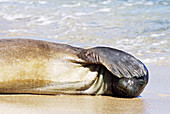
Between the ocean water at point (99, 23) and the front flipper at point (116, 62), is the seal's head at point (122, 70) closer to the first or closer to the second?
the front flipper at point (116, 62)

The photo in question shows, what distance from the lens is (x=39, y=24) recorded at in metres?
9.48

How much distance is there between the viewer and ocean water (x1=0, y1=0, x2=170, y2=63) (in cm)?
687

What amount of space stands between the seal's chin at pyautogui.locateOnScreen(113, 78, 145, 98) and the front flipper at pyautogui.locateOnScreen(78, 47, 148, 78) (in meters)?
0.05

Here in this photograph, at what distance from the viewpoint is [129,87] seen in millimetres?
3896

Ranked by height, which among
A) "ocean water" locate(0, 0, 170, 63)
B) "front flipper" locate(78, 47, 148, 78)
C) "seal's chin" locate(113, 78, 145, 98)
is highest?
"front flipper" locate(78, 47, 148, 78)

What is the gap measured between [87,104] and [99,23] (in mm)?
5888

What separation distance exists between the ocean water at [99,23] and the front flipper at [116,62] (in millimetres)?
1743

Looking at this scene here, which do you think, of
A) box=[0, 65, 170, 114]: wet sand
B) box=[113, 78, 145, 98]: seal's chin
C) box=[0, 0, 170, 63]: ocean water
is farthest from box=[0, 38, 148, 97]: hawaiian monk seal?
box=[0, 0, 170, 63]: ocean water

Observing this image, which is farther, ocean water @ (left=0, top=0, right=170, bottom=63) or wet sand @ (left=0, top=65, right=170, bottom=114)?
ocean water @ (left=0, top=0, right=170, bottom=63)

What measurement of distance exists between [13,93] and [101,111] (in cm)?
114

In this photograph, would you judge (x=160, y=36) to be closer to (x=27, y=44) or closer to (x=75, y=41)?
(x=75, y=41)

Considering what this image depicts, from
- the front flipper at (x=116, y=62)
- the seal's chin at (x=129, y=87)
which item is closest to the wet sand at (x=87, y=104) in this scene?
the seal's chin at (x=129, y=87)

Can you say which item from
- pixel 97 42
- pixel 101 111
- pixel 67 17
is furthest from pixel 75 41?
pixel 101 111

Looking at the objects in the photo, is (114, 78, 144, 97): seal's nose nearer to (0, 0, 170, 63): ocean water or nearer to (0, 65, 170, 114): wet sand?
(0, 65, 170, 114): wet sand
